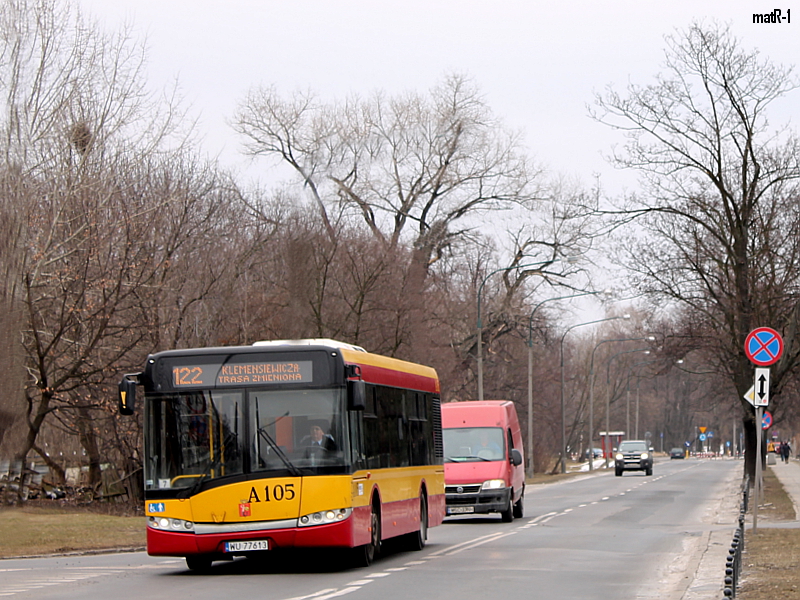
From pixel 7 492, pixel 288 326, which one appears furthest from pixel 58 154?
pixel 288 326

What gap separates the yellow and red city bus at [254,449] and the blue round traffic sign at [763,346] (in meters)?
7.27

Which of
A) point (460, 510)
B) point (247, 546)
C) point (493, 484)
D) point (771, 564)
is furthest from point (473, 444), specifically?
point (247, 546)

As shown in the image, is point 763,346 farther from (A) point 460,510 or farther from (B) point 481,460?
(A) point 460,510

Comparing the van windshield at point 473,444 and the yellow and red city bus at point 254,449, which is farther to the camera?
the van windshield at point 473,444

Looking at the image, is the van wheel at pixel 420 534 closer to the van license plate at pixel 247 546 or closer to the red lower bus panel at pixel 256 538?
the red lower bus panel at pixel 256 538

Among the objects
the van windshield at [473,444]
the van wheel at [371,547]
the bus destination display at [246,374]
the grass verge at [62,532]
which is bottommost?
the grass verge at [62,532]

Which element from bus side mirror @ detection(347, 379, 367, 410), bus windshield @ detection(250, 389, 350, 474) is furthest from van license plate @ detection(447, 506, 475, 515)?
bus side mirror @ detection(347, 379, 367, 410)

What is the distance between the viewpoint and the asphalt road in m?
12.7

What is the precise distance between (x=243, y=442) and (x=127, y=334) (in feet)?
60.9

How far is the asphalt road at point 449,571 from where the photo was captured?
12.7 meters

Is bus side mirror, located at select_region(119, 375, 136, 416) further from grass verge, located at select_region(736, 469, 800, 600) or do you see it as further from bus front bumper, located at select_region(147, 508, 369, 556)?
grass verge, located at select_region(736, 469, 800, 600)

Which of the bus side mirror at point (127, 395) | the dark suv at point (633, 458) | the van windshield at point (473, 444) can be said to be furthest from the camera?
the dark suv at point (633, 458)

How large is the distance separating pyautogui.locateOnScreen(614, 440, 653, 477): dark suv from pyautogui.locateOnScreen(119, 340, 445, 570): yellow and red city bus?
49.3 meters

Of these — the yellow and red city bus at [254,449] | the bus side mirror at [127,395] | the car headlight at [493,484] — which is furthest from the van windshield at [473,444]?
the bus side mirror at [127,395]
